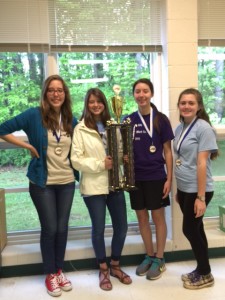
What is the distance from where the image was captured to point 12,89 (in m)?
2.61

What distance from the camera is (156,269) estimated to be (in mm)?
2389

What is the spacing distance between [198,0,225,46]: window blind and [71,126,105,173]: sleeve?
1340mm

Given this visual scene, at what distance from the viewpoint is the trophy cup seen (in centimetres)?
208

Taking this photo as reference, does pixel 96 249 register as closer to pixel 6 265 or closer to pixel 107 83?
pixel 6 265

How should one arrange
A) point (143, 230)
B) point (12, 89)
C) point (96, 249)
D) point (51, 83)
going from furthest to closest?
1. point (12, 89)
2. point (143, 230)
3. point (96, 249)
4. point (51, 83)

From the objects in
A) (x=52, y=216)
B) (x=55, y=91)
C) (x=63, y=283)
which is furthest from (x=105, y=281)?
(x=55, y=91)

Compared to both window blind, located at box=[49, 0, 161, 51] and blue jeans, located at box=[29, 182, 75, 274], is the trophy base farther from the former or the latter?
window blind, located at box=[49, 0, 161, 51]

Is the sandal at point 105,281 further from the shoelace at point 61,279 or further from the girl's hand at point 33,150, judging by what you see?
the girl's hand at point 33,150

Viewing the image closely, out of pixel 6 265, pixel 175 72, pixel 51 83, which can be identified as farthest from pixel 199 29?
pixel 6 265

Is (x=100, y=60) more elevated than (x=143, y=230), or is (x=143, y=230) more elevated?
(x=100, y=60)

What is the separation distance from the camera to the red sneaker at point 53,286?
85.7 inches

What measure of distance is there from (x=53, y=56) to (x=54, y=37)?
0.16m

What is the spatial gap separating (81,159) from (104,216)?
44 centimetres

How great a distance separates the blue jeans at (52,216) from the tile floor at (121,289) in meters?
0.21
